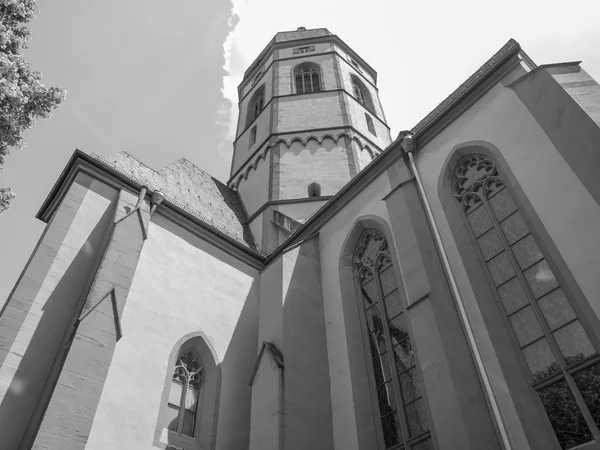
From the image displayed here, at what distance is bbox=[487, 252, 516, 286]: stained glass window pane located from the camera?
751cm

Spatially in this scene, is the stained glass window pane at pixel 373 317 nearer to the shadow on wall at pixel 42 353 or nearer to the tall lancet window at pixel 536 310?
the tall lancet window at pixel 536 310

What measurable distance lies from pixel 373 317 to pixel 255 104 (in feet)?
47.3

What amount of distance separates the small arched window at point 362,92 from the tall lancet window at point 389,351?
39.1 feet

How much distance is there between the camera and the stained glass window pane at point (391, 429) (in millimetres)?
7664

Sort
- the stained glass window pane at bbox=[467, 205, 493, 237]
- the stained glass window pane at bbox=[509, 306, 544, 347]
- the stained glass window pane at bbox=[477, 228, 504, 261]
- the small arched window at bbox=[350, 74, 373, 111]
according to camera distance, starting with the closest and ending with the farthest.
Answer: the stained glass window pane at bbox=[509, 306, 544, 347] < the stained glass window pane at bbox=[477, 228, 504, 261] < the stained glass window pane at bbox=[467, 205, 493, 237] < the small arched window at bbox=[350, 74, 373, 111]

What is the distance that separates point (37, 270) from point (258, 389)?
4080 mm

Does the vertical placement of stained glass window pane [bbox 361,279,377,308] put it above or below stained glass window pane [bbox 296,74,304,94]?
below

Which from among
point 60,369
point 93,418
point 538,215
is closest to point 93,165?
point 60,369

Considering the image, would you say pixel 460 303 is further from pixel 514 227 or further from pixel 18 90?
pixel 18 90

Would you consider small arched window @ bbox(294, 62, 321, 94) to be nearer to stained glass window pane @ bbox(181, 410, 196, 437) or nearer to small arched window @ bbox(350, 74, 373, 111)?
small arched window @ bbox(350, 74, 373, 111)

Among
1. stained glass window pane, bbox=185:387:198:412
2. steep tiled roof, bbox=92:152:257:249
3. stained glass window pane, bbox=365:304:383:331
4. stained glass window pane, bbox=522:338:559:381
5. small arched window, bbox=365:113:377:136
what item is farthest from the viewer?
small arched window, bbox=365:113:377:136

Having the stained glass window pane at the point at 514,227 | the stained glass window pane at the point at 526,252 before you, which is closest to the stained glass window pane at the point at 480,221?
the stained glass window pane at the point at 514,227

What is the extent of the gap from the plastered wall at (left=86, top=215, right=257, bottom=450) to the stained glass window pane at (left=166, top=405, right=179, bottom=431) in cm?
34

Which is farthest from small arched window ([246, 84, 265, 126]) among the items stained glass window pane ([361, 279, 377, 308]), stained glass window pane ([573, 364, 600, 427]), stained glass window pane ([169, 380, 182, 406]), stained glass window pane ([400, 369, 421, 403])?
stained glass window pane ([573, 364, 600, 427])
